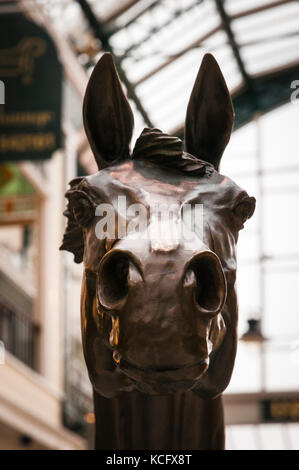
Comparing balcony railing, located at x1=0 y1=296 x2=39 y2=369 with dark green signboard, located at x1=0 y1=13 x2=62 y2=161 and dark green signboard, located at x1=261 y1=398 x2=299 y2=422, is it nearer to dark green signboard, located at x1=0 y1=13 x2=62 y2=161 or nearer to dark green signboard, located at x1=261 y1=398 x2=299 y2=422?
dark green signboard, located at x1=0 y1=13 x2=62 y2=161

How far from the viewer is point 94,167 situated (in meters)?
12.3

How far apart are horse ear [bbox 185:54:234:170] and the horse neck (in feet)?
1.45

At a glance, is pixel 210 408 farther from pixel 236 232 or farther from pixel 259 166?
pixel 259 166

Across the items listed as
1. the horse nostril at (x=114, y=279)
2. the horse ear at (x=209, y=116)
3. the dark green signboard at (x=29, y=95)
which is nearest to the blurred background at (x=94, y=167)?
the dark green signboard at (x=29, y=95)

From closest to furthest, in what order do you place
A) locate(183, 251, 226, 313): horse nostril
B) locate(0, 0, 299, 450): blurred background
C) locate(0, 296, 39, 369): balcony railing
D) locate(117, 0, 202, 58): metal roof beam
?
locate(183, 251, 226, 313): horse nostril
locate(0, 0, 299, 450): blurred background
locate(0, 296, 39, 369): balcony railing
locate(117, 0, 202, 58): metal roof beam

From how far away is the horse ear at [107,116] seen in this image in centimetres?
163

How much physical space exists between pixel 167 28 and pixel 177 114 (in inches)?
55.7

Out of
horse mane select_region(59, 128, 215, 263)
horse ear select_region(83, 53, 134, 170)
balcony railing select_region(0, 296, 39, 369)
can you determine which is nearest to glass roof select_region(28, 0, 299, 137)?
balcony railing select_region(0, 296, 39, 369)

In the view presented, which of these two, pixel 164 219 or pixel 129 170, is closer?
pixel 164 219

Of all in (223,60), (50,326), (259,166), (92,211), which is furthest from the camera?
(259,166)

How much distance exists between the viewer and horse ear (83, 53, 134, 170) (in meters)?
1.63

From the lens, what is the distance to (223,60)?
56.9 feet

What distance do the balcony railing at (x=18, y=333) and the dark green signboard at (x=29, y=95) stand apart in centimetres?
426
